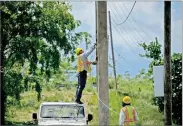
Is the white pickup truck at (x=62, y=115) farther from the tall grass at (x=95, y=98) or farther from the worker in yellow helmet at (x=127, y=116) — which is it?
the tall grass at (x=95, y=98)

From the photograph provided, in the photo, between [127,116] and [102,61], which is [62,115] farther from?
[127,116]

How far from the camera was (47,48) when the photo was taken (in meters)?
24.5

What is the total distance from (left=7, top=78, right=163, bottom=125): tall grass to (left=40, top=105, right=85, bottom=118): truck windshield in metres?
10.1

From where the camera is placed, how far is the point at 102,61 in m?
12.4

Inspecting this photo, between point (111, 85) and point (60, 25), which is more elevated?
point (60, 25)

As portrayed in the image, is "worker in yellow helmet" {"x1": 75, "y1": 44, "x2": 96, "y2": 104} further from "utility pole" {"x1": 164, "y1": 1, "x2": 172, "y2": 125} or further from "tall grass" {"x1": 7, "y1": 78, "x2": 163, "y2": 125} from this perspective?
"tall grass" {"x1": 7, "y1": 78, "x2": 163, "y2": 125}

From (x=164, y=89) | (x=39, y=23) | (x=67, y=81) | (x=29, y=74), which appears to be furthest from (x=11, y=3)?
(x=164, y=89)

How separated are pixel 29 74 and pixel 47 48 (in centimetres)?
150

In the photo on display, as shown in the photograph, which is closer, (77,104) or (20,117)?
(77,104)

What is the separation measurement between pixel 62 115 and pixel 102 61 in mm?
1636

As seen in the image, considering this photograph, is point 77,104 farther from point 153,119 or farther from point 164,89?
point 153,119

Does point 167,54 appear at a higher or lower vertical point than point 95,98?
higher

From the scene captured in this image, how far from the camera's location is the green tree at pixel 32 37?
2289 centimetres

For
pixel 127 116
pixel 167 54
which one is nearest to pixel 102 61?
pixel 127 116
